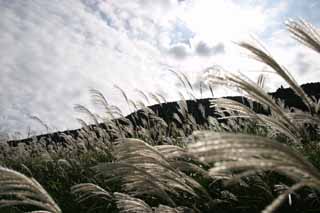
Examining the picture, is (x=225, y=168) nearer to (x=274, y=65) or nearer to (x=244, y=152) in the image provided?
(x=244, y=152)

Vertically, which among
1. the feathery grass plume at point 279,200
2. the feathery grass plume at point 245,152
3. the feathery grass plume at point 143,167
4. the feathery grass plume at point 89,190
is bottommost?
the feathery grass plume at point 89,190

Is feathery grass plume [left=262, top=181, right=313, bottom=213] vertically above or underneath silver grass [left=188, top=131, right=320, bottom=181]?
underneath

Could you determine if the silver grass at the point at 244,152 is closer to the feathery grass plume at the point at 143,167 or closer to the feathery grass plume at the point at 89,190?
the feathery grass plume at the point at 143,167

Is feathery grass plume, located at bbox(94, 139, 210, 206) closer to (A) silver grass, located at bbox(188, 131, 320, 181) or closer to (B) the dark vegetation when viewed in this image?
(B) the dark vegetation

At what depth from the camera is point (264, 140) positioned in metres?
0.94

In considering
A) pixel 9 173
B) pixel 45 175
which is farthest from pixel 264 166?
pixel 45 175

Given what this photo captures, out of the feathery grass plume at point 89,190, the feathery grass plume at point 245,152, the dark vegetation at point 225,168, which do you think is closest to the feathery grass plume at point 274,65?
the dark vegetation at point 225,168

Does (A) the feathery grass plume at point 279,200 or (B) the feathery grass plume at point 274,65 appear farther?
(B) the feathery grass plume at point 274,65

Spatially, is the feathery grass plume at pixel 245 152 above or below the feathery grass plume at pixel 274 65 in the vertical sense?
below

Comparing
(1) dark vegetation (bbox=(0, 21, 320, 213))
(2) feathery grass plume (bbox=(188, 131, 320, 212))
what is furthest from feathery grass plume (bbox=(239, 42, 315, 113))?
(2) feathery grass plume (bbox=(188, 131, 320, 212))

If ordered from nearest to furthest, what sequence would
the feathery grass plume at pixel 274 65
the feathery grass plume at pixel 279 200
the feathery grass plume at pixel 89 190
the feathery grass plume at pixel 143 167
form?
the feathery grass plume at pixel 279 200
the feathery grass plume at pixel 274 65
the feathery grass plume at pixel 143 167
the feathery grass plume at pixel 89 190

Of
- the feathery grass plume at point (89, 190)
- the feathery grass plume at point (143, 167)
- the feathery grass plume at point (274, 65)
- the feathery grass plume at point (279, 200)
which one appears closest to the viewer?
the feathery grass plume at point (279, 200)

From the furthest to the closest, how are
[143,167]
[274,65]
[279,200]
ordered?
[143,167] < [274,65] < [279,200]

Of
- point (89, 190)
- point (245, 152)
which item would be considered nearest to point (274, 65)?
point (245, 152)
